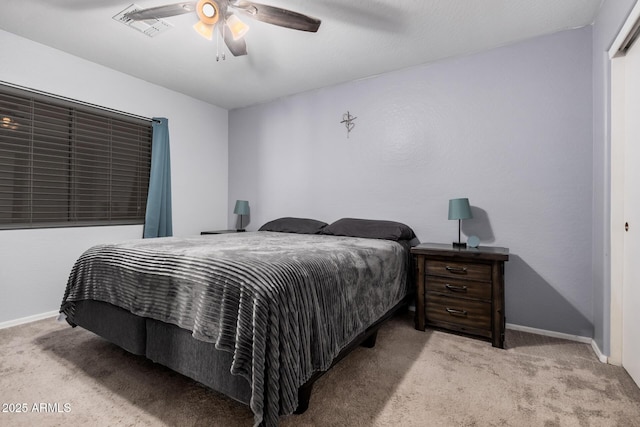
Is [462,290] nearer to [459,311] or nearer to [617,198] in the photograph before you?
[459,311]

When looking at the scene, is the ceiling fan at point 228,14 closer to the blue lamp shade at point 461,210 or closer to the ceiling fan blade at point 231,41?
the ceiling fan blade at point 231,41

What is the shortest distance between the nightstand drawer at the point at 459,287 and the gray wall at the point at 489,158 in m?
0.54

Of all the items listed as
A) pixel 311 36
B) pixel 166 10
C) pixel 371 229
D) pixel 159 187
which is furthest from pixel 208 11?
pixel 159 187

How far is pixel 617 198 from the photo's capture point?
6.22ft

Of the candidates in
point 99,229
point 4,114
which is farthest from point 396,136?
point 4,114

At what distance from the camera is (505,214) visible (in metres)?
2.66

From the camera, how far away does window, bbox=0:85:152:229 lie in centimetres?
267

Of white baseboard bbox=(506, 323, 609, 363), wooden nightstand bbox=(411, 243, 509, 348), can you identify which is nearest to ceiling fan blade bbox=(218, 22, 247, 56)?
wooden nightstand bbox=(411, 243, 509, 348)

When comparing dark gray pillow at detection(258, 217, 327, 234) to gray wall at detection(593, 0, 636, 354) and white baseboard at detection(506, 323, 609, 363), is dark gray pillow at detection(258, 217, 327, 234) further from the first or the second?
gray wall at detection(593, 0, 636, 354)

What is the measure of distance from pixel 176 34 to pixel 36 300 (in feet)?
8.93

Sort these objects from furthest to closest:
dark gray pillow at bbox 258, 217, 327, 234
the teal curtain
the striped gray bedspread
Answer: the teal curtain, dark gray pillow at bbox 258, 217, 327, 234, the striped gray bedspread

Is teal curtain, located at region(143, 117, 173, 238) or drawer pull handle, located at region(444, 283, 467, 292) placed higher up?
teal curtain, located at region(143, 117, 173, 238)

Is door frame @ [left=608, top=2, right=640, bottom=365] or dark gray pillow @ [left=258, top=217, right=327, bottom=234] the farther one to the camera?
dark gray pillow @ [left=258, top=217, right=327, bottom=234]

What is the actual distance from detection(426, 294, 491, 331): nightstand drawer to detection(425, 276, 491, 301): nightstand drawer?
0.15 feet
